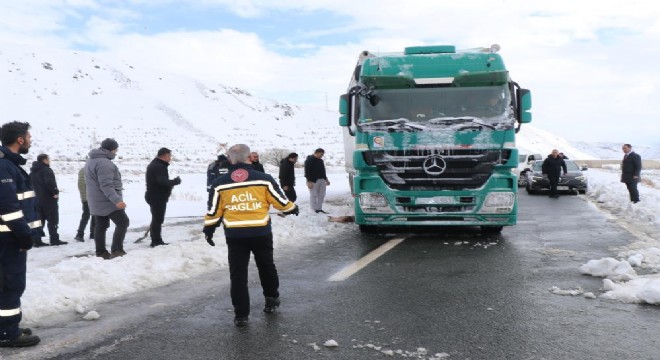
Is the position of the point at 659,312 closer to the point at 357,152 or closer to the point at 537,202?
the point at 357,152

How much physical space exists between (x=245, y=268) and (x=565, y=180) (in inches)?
712

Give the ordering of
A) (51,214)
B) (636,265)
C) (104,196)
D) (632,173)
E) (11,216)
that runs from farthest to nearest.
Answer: (632,173) < (51,214) < (104,196) < (636,265) < (11,216)

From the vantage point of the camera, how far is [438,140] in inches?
356

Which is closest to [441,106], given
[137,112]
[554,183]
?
[554,183]

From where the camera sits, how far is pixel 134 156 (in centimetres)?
5438

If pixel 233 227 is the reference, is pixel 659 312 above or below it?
below

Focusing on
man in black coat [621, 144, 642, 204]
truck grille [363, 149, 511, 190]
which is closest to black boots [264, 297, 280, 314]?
truck grille [363, 149, 511, 190]

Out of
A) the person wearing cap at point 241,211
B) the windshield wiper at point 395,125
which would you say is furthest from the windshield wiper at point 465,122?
the person wearing cap at point 241,211

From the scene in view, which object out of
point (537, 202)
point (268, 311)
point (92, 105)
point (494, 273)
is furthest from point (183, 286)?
Answer: point (92, 105)

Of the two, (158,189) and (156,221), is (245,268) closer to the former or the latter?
(156,221)

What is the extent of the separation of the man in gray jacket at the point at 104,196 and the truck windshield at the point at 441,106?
4.10 m

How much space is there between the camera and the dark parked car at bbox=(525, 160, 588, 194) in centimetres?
2047

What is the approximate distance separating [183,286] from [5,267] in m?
2.31

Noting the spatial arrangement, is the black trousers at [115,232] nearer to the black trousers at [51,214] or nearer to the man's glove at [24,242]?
the black trousers at [51,214]
